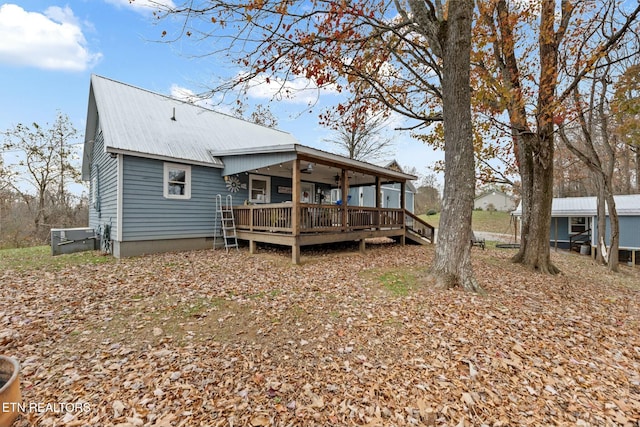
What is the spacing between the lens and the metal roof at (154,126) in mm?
9156

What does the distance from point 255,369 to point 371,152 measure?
23.0 meters

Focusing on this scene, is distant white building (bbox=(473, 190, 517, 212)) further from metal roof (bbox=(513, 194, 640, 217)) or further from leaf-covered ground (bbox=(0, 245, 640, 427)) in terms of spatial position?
leaf-covered ground (bbox=(0, 245, 640, 427))

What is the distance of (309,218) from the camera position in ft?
28.9

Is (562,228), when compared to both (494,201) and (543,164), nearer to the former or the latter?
(543,164)

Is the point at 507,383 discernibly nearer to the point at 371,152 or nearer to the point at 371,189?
the point at 371,189

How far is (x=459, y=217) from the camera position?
5.64 metres

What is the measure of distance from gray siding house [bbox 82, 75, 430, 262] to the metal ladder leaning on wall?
0.72 feet

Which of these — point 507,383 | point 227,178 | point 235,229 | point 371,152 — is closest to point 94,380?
point 507,383

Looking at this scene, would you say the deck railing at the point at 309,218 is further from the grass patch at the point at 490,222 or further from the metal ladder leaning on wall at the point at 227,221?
the grass patch at the point at 490,222

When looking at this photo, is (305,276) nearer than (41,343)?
No

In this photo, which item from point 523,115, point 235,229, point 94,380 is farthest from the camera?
point 235,229

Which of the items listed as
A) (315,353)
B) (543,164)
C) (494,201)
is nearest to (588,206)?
(543,164)

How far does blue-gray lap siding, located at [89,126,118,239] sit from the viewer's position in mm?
9062

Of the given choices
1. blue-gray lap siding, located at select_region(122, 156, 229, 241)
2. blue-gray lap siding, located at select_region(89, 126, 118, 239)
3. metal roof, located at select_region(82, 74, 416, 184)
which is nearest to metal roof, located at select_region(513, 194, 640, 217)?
metal roof, located at select_region(82, 74, 416, 184)
